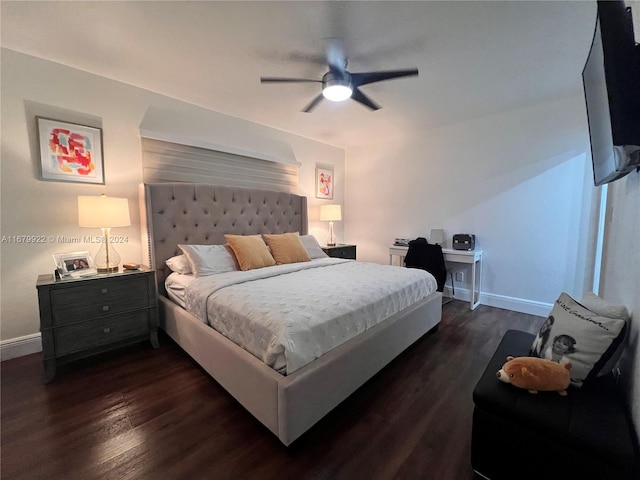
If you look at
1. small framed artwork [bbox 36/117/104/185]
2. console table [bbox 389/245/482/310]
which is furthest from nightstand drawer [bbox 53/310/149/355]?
console table [bbox 389/245/482/310]

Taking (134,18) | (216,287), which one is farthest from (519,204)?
(134,18)

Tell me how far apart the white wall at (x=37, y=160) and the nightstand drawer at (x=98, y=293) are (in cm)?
54

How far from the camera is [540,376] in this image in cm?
114

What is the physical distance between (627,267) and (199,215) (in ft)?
10.8

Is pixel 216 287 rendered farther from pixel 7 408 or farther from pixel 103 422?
pixel 7 408

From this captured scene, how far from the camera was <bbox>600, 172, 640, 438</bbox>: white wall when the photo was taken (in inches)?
42.1

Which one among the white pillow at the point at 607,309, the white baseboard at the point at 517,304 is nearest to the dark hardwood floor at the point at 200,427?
the white pillow at the point at 607,309

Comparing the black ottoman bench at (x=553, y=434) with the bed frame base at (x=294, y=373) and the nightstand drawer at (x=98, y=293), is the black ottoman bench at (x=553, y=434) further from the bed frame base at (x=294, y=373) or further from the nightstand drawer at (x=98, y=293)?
the nightstand drawer at (x=98, y=293)

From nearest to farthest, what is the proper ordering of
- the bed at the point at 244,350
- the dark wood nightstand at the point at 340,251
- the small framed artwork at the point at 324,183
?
1. the bed at the point at 244,350
2. the dark wood nightstand at the point at 340,251
3. the small framed artwork at the point at 324,183

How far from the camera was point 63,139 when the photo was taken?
2.24m

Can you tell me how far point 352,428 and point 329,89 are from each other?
2.33 metres

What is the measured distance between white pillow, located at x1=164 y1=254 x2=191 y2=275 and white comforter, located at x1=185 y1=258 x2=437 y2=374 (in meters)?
0.43

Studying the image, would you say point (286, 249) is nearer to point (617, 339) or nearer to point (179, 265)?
point (179, 265)

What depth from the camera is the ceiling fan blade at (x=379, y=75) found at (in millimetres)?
1854
